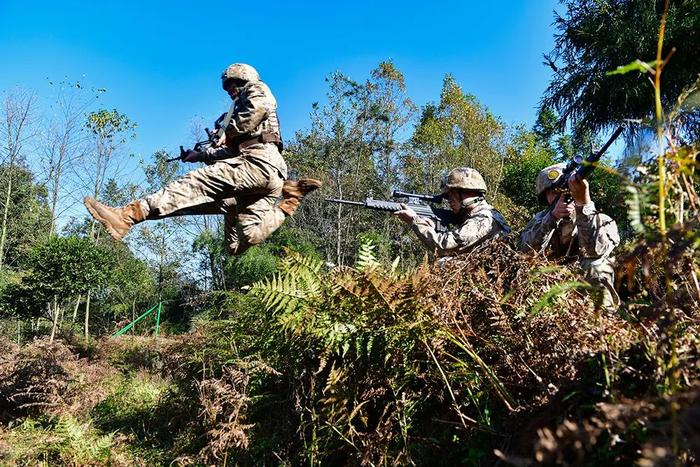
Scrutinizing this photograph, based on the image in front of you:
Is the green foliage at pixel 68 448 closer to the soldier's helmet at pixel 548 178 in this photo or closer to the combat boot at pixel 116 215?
the combat boot at pixel 116 215

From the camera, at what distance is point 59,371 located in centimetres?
542

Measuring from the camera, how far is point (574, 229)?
14.4ft

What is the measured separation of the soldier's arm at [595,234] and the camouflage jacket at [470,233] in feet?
3.20

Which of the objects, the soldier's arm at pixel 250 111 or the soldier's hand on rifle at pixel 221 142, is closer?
the soldier's arm at pixel 250 111

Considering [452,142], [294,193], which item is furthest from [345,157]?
[294,193]

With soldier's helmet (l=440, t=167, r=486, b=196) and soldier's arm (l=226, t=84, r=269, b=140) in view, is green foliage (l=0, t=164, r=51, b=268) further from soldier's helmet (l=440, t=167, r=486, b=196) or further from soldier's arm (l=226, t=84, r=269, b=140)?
soldier's helmet (l=440, t=167, r=486, b=196)

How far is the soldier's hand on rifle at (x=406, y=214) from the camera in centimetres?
593

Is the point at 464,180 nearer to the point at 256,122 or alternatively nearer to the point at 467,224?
the point at 467,224

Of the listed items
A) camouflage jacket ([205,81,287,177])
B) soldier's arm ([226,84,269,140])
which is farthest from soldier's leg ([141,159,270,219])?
soldier's arm ([226,84,269,140])

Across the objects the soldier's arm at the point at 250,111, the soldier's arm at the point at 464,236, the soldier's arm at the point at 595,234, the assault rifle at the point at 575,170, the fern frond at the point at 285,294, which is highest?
the soldier's arm at the point at 250,111

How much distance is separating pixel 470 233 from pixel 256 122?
2.30m

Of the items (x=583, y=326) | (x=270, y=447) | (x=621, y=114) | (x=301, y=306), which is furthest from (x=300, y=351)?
(x=621, y=114)

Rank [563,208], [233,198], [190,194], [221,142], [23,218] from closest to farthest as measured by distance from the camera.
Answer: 1. [563,208]
2. [190,194]
3. [221,142]
4. [233,198]
5. [23,218]

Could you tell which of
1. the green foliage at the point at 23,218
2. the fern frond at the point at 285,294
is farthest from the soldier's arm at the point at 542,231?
the green foliage at the point at 23,218
